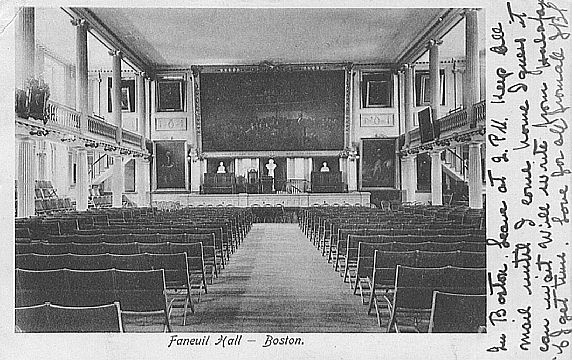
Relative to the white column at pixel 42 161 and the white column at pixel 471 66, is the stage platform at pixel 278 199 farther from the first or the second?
→ the white column at pixel 471 66

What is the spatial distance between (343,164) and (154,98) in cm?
817

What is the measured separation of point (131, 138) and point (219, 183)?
151 inches

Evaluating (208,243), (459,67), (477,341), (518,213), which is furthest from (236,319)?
(459,67)

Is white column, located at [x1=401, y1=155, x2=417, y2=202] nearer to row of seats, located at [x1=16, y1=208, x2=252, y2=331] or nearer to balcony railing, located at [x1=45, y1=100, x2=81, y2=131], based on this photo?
balcony railing, located at [x1=45, y1=100, x2=81, y2=131]

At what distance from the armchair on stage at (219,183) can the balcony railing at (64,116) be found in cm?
716

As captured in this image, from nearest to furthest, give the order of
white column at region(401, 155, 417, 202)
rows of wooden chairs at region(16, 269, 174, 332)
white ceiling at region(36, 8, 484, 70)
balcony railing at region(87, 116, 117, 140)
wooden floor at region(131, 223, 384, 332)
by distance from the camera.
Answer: rows of wooden chairs at region(16, 269, 174, 332), wooden floor at region(131, 223, 384, 332), white ceiling at region(36, 8, 484, 70), balcony railing at region(87, 116, 117, 140), white column at region(401, 155, 417, 202)

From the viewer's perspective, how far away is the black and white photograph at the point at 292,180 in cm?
328

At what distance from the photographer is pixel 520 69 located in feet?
11.1

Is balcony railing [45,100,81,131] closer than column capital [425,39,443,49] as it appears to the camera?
Yes

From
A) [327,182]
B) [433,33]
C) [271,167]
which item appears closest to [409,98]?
[327,182]

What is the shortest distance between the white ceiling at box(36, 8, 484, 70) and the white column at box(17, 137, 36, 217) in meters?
4.95

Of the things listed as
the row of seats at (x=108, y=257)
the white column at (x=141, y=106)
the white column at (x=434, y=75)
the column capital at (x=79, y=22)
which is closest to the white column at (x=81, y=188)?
the column capital at (x=79, y=22)

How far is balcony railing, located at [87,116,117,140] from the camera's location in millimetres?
15349

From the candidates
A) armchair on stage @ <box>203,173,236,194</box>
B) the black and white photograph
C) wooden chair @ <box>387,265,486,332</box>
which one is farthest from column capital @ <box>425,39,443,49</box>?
wooden chair @ <box>387,265,486,332</box>
